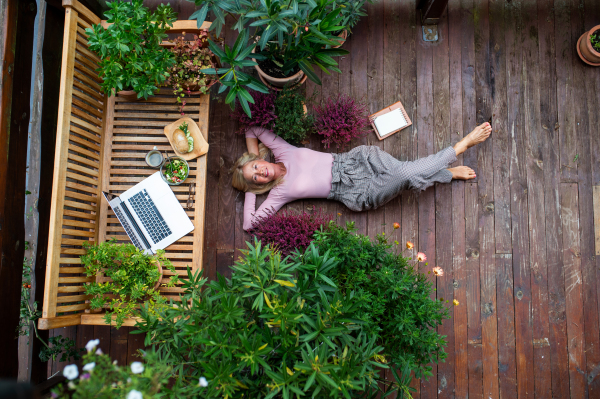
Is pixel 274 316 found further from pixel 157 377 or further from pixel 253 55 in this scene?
pixel 253 55

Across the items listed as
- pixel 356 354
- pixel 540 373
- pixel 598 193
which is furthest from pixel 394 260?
pixel 598 193

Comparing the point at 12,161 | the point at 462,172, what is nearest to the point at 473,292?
the point at 462,172

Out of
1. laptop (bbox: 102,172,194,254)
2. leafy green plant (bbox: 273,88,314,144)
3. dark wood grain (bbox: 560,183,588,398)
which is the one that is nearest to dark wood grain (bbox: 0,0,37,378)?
laptop (bbox: 102,172,194,254)

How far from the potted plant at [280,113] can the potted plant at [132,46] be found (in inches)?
23.8

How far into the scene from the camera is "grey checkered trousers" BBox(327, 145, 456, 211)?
239cm

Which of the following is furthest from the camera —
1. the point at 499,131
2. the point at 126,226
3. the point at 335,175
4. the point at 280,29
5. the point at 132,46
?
the point at 499,131

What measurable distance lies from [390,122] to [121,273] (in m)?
2.12

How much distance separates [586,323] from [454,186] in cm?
142

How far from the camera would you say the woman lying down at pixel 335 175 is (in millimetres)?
2398

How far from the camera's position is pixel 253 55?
6.59 ft

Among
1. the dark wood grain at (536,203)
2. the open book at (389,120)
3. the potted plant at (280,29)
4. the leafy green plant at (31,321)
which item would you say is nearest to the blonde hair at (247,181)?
the potted plant at (280,29)

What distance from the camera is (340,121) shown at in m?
2.46

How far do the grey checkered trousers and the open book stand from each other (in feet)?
0.80

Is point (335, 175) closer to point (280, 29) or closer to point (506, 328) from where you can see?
point (280, 29)
